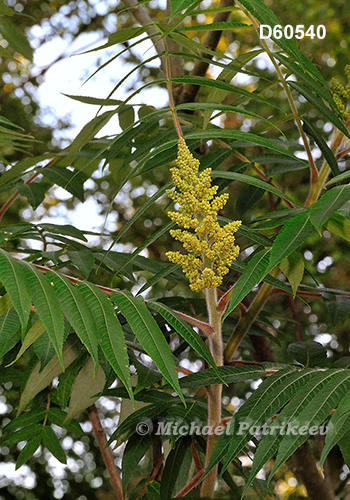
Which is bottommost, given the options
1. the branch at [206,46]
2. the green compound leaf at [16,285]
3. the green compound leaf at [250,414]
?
the green compound leaf at [250,414]

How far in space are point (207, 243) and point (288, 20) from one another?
2.33m

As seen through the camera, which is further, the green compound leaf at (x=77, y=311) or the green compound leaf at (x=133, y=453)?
the green compound leaf at (x=133, y=453)

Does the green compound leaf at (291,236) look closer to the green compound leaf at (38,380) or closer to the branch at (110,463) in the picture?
the green compound leaf at (38,380)

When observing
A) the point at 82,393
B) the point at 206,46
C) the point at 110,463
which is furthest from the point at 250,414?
the point at 206,46

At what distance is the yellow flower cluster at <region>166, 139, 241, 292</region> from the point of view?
601mm

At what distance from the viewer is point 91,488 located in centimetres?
245

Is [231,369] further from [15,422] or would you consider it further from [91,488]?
[91,488]

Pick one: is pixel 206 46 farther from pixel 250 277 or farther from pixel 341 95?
pixel 250 277

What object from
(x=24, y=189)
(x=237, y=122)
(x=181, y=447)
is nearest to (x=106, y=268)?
(x=24, y=189)

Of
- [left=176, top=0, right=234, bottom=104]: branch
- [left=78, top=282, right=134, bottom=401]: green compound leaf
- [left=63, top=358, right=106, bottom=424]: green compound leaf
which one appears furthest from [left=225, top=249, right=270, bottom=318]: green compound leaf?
[left=176, top=0, right=234, bottom=104]: branch

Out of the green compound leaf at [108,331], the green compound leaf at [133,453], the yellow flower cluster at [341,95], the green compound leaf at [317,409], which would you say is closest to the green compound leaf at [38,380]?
the green compound leaf at [133,453]

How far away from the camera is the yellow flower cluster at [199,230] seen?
1.97ft

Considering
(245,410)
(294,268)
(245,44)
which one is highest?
(245,44)

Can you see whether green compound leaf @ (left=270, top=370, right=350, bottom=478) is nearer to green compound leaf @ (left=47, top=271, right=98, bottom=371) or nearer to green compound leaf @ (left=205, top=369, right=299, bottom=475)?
green compound leaf @ (left=205, top=369, right=299, bottom=475)
